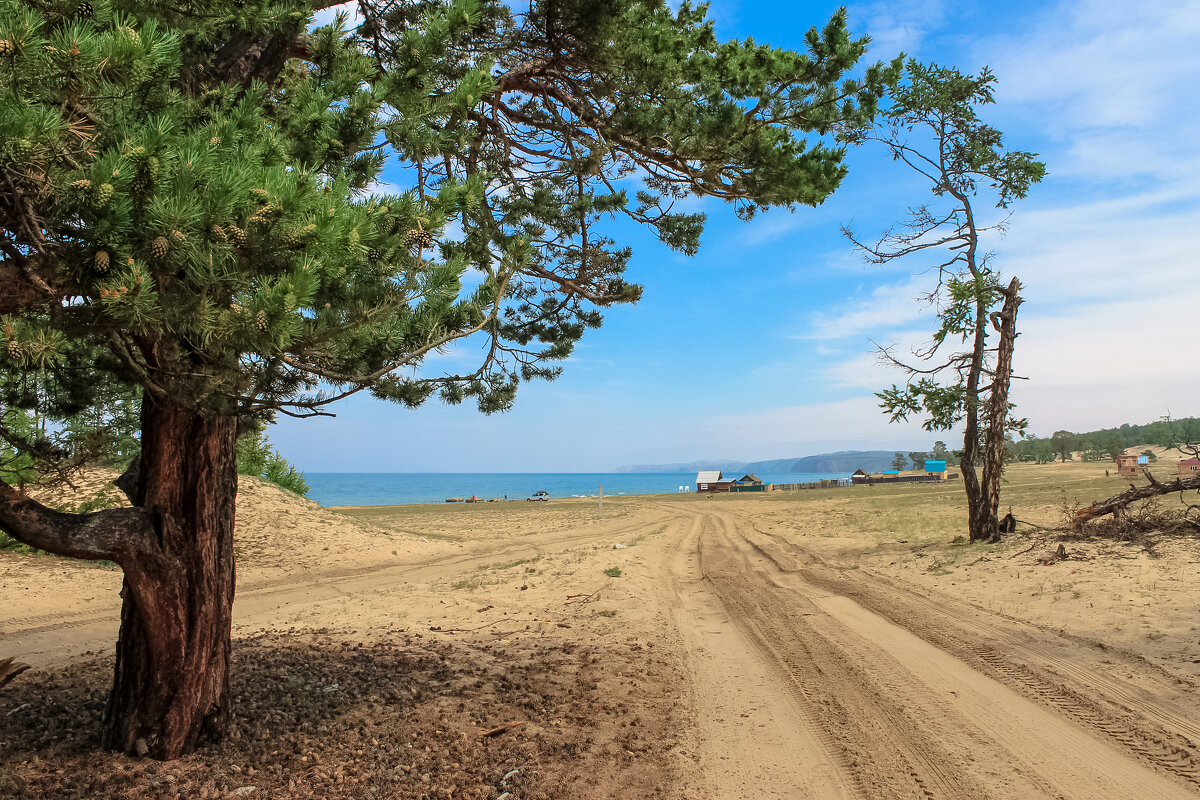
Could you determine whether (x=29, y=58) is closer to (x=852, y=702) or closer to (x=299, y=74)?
(x=299, y=74)

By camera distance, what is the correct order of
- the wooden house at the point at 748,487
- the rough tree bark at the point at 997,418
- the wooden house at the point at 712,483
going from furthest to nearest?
the wooden house at the point at 712,483 → the wooden house at the point at 748,487 → the rough tree bark at the point at 997,418

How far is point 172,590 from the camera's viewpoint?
3.77 metres

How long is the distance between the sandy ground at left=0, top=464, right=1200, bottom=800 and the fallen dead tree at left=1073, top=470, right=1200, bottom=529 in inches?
32.1

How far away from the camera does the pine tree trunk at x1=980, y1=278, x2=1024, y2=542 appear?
38.6 feet

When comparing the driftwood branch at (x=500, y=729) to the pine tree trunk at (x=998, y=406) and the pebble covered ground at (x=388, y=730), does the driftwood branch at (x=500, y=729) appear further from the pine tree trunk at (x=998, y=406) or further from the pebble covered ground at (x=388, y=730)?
the pine tree trunk at (x=998, y=406)

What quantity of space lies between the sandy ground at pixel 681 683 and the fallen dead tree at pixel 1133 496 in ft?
2.67

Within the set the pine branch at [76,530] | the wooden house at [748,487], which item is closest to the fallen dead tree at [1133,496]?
the pine branch at [76,530]

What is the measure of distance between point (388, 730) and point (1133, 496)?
39.3 ft

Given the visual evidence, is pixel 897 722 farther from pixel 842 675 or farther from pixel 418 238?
pixel 418 238

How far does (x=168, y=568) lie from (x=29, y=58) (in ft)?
9.23

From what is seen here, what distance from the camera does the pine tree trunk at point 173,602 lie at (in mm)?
3752

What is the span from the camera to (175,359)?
123 inches

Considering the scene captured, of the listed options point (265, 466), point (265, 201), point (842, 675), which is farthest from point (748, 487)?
point (265, 201)

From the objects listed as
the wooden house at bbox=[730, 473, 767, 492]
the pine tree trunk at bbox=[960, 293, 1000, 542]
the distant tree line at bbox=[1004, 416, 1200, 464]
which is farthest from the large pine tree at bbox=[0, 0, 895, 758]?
the distant tree line at bbox=[1004, 416, 1200, 464]
